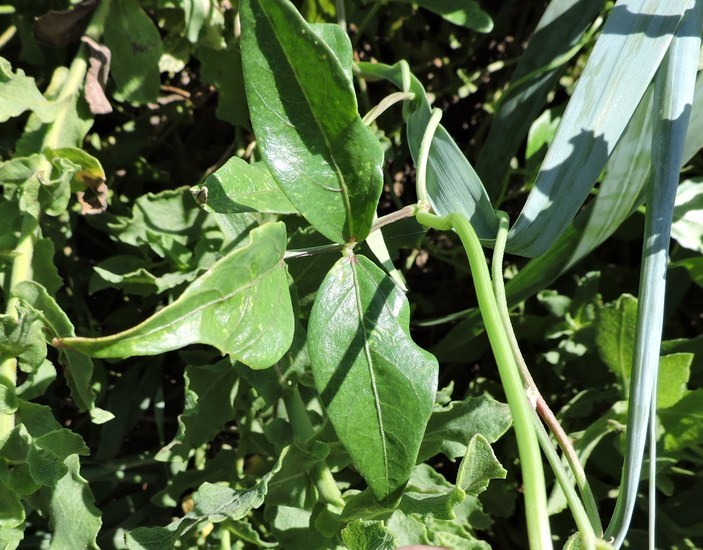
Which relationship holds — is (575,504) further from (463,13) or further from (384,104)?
(463,13)

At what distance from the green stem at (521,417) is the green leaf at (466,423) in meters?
0.21

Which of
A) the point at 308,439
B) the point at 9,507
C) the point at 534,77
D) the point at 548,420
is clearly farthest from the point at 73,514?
the point at 534,77

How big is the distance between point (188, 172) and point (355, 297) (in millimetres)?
618

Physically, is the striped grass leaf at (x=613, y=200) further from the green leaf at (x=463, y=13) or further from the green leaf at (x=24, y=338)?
the green leaf at (x=24, y=338)

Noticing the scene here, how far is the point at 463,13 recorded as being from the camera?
91 centimetres

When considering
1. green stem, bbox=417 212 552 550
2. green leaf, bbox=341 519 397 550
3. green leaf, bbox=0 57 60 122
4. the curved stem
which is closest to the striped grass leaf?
the curved stem

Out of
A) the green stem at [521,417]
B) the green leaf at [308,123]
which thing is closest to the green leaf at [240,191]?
the green leaf at [308,123]

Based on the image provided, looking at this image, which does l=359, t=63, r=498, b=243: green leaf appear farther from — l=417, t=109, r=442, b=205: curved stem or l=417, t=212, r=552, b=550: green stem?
l=417, t=212, r=552, b=550: green stem

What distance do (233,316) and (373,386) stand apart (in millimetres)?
121

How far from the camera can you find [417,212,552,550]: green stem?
41 cm

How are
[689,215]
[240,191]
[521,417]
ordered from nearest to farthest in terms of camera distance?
1. [521,417]
2. [240,191]
3. [689,215]

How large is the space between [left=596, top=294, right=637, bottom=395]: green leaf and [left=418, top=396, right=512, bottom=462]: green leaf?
0.83 ft

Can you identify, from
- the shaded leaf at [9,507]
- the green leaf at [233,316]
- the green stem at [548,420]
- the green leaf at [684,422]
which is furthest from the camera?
the green leaf at [684,422]

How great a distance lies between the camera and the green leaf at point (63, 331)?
2.06 ft
